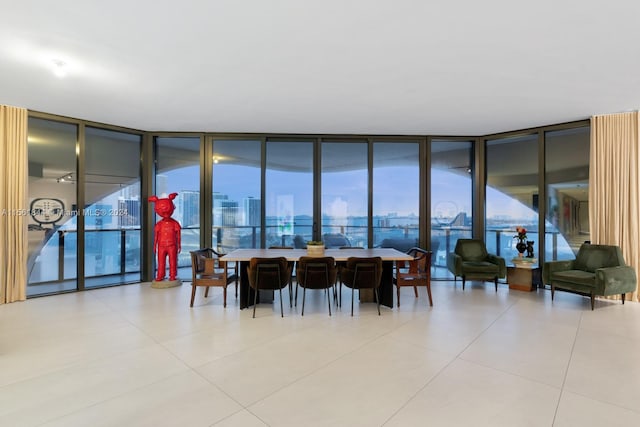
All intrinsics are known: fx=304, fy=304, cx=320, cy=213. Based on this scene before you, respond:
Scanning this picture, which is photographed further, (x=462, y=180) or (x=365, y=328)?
(x=462, y=180)

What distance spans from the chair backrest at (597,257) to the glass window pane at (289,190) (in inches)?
187

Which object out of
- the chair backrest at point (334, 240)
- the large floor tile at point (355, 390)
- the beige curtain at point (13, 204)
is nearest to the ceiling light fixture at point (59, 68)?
the beige curtain at point (13, 204)

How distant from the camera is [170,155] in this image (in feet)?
21.0

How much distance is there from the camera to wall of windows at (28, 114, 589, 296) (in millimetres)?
5906

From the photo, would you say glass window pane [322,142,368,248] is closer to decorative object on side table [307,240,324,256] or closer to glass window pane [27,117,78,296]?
decorative object on side table [307,240,324,256]

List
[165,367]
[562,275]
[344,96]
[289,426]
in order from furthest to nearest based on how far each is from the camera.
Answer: [562,275] < [344,96] < [165,367] < [289,426]

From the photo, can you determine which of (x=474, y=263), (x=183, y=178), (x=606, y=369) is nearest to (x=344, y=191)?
(x=474, y=263)

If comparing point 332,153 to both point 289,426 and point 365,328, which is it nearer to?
point 365,328

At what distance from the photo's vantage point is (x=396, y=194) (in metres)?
6.52

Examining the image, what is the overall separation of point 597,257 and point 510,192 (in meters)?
1.88

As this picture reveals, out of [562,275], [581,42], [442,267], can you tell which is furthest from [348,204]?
[581,42]

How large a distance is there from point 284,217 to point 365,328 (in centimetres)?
334

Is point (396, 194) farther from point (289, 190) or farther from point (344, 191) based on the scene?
point (289, 190)

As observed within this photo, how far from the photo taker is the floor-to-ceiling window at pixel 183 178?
6.33 meters
